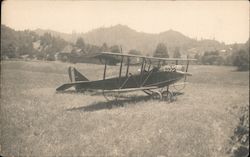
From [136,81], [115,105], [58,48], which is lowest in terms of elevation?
[115,105]

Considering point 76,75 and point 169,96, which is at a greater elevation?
point 76,75

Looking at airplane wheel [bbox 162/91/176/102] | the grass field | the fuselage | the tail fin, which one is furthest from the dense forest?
airplane wheel [bbox 162/91/176/102]

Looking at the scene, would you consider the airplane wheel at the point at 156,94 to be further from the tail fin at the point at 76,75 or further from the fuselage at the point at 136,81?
the tail fin at the point at 76,75

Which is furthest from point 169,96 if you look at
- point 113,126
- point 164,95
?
point 113,126

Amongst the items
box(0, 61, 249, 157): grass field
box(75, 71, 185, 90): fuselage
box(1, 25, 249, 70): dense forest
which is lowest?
box(0, 61, 249, 157): grass field

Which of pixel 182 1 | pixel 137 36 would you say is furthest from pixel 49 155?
pixel 182 1

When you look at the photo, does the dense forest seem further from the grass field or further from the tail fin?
the tail fin

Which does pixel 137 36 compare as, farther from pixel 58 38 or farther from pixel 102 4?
pixel 58 38

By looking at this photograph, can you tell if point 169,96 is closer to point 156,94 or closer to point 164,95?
point 156,94
